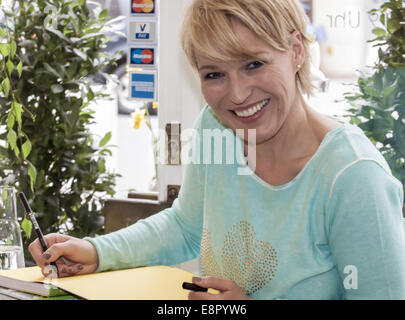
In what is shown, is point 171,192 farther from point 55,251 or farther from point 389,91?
point 55,251

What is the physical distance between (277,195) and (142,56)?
1061mm

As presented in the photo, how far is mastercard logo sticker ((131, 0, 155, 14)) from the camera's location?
190cm

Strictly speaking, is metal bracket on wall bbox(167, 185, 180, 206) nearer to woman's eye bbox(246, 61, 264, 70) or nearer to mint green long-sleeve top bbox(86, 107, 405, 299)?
mint green long-sleeve top bbox(86, 107, 405, 299)

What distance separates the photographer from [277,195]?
1006 millimetres

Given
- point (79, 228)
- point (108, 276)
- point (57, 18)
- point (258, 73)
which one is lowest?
point (79, 228)

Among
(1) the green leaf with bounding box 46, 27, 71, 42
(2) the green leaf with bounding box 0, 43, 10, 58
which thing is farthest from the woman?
(1) the green leaf with bounding box 46, 27, 71, 42

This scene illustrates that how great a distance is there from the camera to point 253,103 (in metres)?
0.97

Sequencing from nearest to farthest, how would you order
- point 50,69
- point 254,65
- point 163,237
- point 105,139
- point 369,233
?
point 369,233
point 254,65
point 163,237
point 50,69
point 105,139

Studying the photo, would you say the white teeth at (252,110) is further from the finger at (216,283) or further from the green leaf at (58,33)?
the green leaf at (58,33)

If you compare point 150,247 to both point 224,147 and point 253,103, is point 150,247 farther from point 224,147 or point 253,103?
point 253,103

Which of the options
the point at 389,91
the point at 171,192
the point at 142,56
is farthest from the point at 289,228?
the point at 142,56
